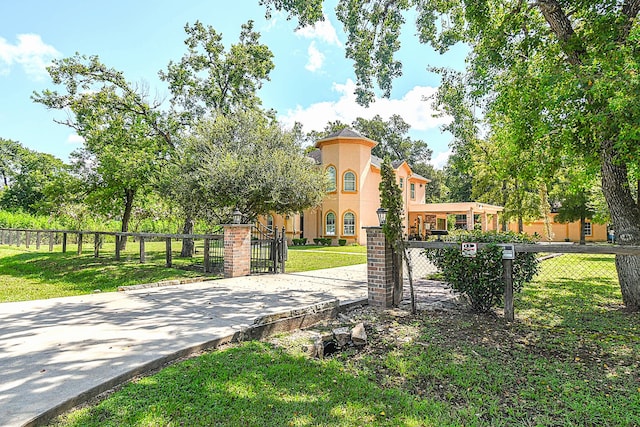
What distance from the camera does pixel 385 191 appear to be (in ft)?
18.0

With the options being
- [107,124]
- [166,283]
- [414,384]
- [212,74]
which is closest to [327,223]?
[212,74]

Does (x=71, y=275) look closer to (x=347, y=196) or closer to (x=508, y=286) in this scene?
(x=508, y=286)

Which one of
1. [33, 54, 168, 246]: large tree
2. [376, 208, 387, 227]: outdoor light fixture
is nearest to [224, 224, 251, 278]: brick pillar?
[376, 208, 387, 227]: outdoor light fixture

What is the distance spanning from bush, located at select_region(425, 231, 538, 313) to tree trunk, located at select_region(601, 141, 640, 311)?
1.51 m

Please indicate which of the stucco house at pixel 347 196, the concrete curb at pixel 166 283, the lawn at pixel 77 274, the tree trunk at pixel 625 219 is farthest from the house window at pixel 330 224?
the tree trunk at pixel 625 219

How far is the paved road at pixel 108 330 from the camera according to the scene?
9.22 feet

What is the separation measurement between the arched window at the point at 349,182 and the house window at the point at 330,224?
2.11m

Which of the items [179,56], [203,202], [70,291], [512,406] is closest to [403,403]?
[512,406]

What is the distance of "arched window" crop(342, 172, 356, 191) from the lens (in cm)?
2381

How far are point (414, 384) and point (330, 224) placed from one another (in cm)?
2103

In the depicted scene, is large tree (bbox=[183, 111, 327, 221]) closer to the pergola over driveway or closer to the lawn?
the lawn

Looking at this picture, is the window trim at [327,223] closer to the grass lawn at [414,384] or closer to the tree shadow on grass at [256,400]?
the grass lawn at [414,384]

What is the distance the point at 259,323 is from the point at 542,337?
359cm

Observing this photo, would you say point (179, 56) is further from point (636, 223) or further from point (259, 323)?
point (636, 223)
